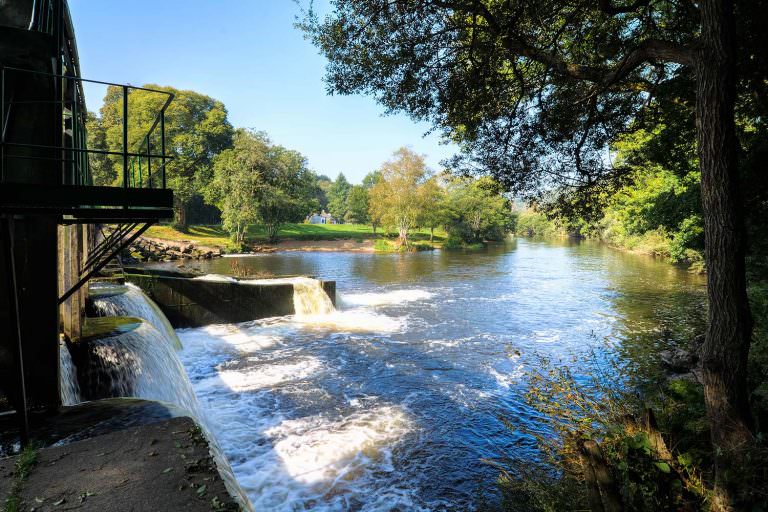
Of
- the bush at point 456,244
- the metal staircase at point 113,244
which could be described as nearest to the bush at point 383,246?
the bush at point 456,244

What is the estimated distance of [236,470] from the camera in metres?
6.86

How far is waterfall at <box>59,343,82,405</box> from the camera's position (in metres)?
6.54

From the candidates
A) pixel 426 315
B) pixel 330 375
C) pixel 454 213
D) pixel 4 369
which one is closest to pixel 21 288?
pixel 4 369

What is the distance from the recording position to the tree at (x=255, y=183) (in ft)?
154

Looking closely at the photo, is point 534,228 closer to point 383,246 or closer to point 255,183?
point 383,246

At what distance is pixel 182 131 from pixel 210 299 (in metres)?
53.3

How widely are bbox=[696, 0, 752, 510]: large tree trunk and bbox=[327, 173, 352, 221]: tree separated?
9877cm

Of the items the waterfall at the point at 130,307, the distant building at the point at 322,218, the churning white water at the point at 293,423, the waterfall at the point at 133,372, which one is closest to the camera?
the churning white water at the point at 293,423

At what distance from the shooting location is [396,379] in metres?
11.1

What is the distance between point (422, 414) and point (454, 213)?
2313 inches

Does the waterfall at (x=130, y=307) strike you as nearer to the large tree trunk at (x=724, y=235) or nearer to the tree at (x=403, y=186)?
the large tree trunk at (x=724, y=235)

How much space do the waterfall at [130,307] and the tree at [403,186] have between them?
43728 mm

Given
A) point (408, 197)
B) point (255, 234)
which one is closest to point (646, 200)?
point (408, 197)

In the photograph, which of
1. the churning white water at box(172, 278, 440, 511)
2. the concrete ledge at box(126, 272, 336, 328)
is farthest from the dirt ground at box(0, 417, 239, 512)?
the concrete ledge at box(126, 272, 336, 328)
